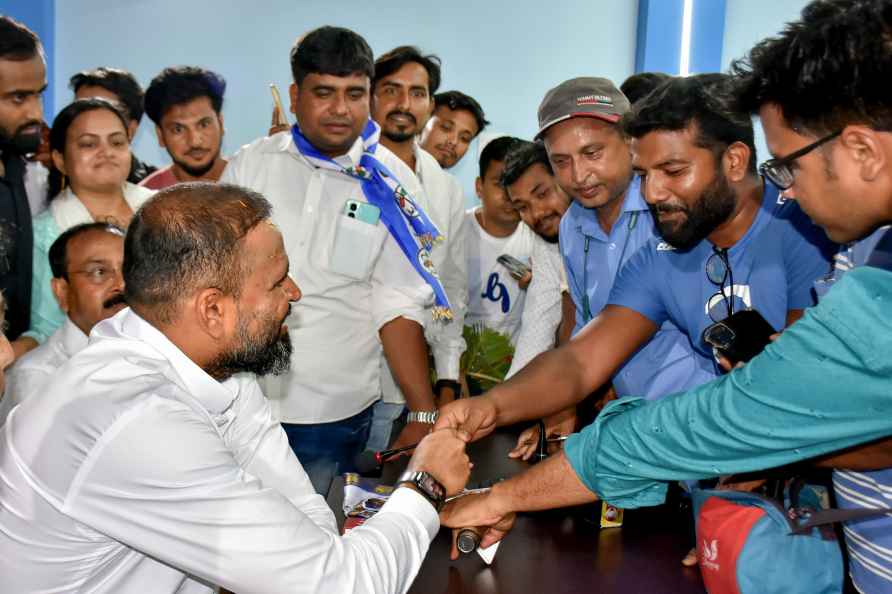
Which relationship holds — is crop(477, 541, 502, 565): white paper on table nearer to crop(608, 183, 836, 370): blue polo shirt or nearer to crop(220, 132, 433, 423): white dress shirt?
crop(608, 183, 836, 370): blue polo shirt

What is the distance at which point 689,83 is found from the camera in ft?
7.31

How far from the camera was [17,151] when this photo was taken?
2.82 m

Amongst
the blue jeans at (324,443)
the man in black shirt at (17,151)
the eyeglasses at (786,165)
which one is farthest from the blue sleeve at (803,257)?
the man in black shirt at (17,151)

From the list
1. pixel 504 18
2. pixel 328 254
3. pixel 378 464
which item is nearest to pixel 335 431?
pixel 328 254

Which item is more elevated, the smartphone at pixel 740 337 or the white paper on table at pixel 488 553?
the smartphone at pixel 740 337

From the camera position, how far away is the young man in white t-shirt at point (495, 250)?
13.3 ft

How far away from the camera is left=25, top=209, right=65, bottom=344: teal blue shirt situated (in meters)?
2.75

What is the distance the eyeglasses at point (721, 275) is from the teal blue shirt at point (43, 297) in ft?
6.86

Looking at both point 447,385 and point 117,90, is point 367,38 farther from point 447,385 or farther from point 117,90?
point 447,385

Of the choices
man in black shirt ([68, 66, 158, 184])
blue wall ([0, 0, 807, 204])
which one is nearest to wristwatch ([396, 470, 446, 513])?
man in black shirt ([68, 66, 158, 184])

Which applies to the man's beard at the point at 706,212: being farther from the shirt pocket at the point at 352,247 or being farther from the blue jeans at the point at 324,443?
the blue jeans at the point at 324,443

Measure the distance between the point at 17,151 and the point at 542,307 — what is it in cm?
201

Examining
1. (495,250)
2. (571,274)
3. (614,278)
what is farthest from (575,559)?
(495,250)

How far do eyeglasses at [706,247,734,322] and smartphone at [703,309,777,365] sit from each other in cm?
36
